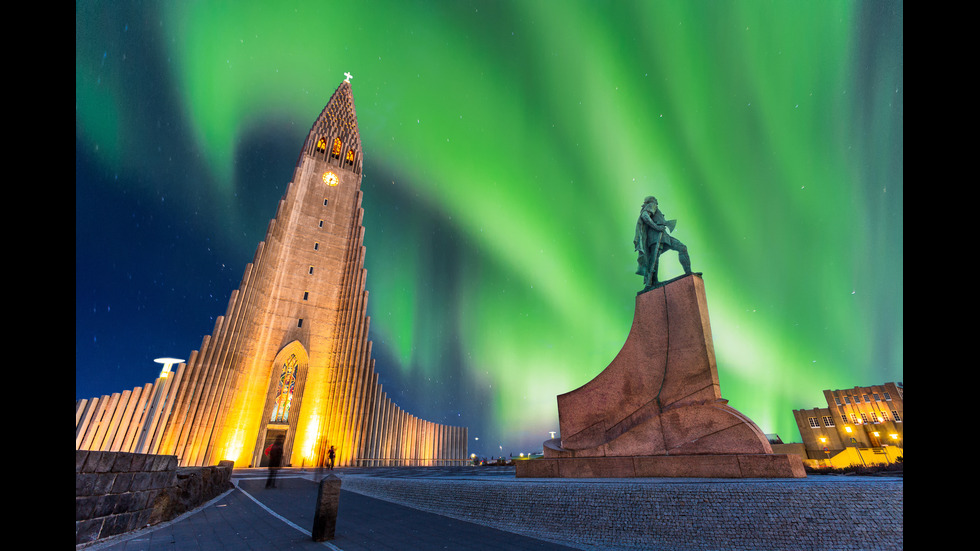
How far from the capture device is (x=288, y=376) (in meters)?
28.5

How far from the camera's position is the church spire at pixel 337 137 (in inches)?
1420

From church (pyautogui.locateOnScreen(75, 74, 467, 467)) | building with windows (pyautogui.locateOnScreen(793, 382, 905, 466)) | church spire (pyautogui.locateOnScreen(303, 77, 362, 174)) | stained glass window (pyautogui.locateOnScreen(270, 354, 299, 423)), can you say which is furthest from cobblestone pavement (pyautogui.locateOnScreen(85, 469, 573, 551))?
building with windows (pyautogui.locateOnScreen(793, 382, 905, 466))

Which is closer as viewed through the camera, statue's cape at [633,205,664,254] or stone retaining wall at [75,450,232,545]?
stone retaining wall at [75,450,232,545]

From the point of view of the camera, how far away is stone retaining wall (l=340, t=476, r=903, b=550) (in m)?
4.48

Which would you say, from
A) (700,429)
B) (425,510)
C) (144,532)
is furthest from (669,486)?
(144,532)

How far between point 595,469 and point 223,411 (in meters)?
25.6

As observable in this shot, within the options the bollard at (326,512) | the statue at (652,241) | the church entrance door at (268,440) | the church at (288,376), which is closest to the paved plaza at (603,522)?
the bollard at (326,512)

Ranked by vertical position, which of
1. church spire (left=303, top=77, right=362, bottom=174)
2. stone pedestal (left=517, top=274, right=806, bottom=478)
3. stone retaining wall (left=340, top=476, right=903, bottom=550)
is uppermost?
church spire (left=303, top=77, right=362, bottom=174)

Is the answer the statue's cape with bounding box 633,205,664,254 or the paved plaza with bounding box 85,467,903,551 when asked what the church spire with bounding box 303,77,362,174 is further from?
the paved plaza with bounding box 85,467,903,551

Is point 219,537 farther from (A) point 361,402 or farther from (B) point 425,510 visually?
(A) point 361,402

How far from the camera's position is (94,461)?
486 cm

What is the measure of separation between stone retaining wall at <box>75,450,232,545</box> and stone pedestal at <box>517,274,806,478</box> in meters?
6.83

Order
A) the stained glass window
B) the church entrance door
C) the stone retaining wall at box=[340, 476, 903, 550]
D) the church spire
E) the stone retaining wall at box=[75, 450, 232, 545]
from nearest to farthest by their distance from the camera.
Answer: the stone retaining wall at box=[340, 476, 903, 550]
the stone retaining wall at box=[75, 450, 232, 545]
the church entrance door
the stained glass window
the church spire

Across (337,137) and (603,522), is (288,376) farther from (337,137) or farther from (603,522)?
(603,522)
